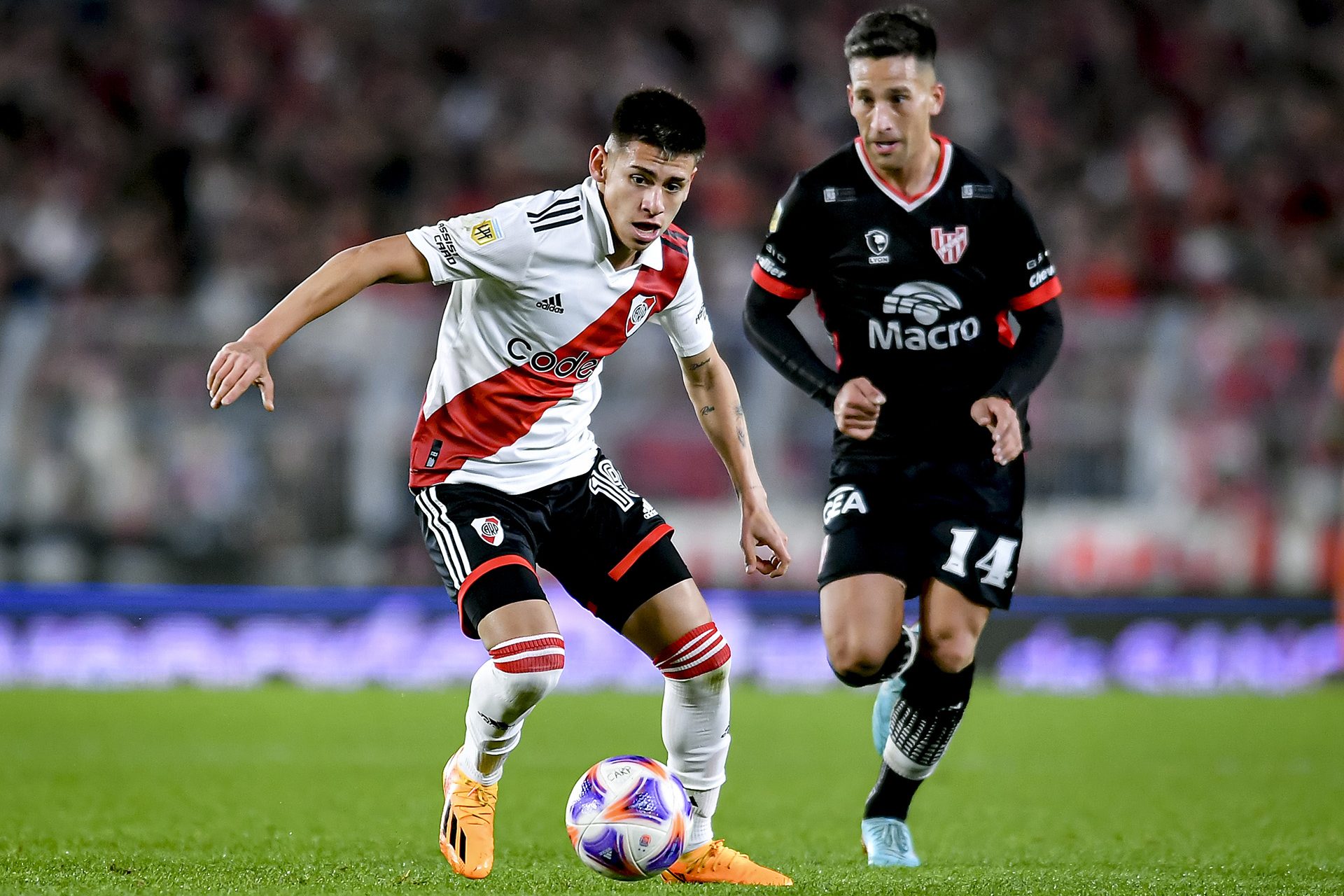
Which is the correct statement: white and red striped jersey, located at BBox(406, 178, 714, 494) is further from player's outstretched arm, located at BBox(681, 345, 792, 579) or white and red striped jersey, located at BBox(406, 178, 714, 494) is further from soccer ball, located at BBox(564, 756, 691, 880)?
soccer ball, located at BBox(564, 756, 691, 880)

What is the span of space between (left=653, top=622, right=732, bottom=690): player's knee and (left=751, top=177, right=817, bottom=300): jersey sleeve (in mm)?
1234

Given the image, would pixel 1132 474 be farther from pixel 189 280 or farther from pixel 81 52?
pixel 81 52

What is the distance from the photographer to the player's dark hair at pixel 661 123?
4684 mm

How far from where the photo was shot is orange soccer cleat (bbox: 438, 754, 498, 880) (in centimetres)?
464

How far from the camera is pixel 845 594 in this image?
525cm

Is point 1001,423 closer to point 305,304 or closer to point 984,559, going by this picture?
point 984,559

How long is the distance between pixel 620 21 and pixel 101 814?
1226cm

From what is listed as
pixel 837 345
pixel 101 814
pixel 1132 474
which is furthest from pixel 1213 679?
pixel 101 814

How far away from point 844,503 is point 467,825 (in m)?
1.60

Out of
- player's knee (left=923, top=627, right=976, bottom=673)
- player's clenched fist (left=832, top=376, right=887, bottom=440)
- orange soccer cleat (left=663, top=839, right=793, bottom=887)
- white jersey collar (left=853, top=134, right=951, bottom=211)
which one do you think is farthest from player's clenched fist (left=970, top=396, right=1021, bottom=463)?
orange soccer cleat (left=663, top=839, right=793, bottom=887)

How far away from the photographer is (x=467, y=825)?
474 cm

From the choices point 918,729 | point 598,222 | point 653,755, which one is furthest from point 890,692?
point 653,755

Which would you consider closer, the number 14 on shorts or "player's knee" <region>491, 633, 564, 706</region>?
"player's knee" <region>491, 633, 564, 706</region>

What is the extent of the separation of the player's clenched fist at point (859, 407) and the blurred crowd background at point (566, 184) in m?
6.20
